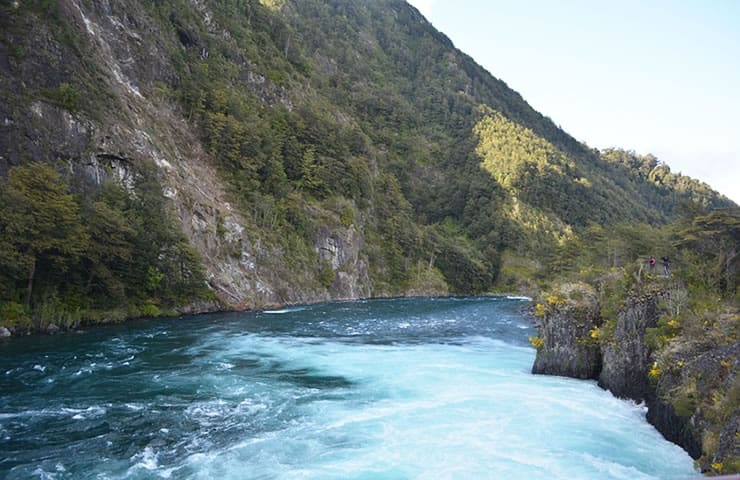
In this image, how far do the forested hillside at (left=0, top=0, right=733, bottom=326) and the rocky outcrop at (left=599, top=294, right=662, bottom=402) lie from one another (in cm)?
2246

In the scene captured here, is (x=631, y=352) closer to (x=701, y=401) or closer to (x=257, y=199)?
(x=701, y=401)

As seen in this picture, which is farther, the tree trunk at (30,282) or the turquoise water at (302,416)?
the tree trunk at (30,282)

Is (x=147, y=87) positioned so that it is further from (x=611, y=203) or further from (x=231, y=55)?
(x=611, y=203)

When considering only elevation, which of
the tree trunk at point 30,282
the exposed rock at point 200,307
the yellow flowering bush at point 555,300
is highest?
the yellow flowering bush at point 555,300

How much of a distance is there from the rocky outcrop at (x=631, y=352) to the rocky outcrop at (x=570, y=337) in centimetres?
187

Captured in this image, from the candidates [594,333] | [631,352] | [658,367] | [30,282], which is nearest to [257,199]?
[30,282]

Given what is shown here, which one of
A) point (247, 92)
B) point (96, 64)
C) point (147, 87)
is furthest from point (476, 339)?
point (247, 92)

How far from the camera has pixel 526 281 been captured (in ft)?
361

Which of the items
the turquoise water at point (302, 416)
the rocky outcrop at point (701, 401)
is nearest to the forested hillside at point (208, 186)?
the turquoise water at point (302, 416)

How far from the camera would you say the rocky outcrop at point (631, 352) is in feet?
57.1

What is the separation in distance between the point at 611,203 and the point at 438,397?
156 metres

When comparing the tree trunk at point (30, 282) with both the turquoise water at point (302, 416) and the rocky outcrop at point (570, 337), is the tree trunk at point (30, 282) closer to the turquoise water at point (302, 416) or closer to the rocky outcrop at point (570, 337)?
the turquoise water at point (302, 416)

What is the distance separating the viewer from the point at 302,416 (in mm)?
15977

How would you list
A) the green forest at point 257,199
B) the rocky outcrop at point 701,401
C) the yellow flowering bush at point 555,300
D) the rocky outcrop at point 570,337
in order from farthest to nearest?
the green forest at point 257,199
the yellow flowering bush at point 555,300
the rocky outcrop at point 570,337
the rocky outcrop at point 701,401
